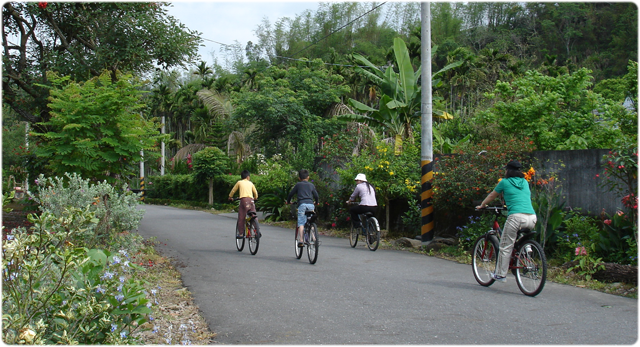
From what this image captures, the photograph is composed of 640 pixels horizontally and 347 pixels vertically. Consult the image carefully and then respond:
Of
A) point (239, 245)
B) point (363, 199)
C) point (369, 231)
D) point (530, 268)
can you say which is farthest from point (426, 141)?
point (530, 268)

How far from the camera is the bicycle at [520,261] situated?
7.61m

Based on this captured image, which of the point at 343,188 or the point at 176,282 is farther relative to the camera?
the point at 343,188

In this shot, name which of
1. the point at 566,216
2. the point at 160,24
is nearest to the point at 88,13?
the point at 160,24

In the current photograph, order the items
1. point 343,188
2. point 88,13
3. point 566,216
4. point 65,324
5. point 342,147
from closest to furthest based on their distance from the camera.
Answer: point 65,324, point 566,216, point 88,13, point 343,188, point 342,147

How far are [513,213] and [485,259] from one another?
99 centimetres

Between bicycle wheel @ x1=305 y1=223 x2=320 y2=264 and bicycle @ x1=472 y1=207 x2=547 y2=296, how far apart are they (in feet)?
10.0

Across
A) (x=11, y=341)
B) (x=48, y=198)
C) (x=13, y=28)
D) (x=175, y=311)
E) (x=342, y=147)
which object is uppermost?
(x=13, y=28)

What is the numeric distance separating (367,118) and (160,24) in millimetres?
8447

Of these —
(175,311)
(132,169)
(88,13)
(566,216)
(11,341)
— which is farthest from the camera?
(88,13)

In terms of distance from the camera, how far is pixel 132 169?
12109 millimetres

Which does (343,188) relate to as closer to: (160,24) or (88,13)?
(160,24)

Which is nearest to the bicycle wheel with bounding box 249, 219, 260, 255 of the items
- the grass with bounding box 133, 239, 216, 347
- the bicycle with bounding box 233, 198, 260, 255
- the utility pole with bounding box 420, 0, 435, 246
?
the bicycle with bounding box 233, 198, 260, 255

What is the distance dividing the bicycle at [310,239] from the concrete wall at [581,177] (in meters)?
4.70

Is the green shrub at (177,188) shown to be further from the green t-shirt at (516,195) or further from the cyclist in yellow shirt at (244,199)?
the green t-shirt at (516,195)
